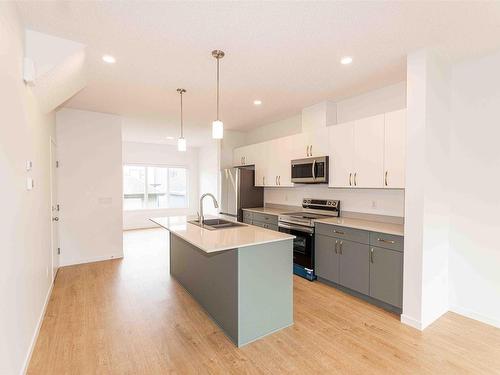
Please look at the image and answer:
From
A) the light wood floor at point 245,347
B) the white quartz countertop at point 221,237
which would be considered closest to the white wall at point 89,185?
the light wood floor at point 245,347

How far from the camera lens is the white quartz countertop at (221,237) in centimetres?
206

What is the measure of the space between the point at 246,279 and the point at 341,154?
2.23 meters

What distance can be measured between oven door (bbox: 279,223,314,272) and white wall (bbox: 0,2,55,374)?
2.92 meters

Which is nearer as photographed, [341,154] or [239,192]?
[341,154]

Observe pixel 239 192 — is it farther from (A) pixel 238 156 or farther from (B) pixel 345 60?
(B) pixel 345 60

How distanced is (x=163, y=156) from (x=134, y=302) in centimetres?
591

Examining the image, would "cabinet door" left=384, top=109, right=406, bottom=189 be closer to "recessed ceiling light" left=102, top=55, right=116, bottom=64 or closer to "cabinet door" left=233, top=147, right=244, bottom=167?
"recessed ceiling light" left=102, top=55, right=116, bottom=64

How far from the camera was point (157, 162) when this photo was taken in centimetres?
824

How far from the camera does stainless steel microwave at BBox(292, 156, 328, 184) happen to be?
3773 millimetres

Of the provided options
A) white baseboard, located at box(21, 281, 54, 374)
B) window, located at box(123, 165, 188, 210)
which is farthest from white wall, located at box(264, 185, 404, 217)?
window, located at box(123, 165, 188, 210)

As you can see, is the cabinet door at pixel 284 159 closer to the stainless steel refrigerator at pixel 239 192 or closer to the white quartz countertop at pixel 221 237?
the stainless steel refrigerator at pixel 239 192

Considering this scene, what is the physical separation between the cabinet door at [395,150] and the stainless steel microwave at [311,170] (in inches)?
35.2

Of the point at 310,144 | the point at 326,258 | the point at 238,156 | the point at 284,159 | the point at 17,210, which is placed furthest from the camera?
the point at 238,156

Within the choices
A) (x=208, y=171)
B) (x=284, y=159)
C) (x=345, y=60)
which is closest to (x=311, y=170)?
(x=284, y=159)
